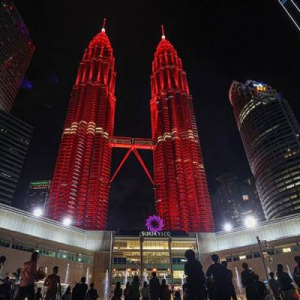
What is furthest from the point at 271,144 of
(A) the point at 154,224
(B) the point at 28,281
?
(B) the point at 28,281

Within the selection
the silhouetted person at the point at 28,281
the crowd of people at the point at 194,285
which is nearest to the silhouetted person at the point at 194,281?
the crowd of people at the point at 194,285

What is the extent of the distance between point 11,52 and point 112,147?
85376 mm

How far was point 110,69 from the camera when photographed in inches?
6575

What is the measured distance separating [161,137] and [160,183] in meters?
27.5

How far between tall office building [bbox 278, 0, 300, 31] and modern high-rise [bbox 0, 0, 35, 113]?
475 feet

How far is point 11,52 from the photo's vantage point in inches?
6127

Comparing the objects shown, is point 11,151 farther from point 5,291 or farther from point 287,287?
point 287,287

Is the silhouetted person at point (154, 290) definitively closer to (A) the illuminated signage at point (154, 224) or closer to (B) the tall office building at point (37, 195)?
(A) the illuminated signage at point (154, 224)

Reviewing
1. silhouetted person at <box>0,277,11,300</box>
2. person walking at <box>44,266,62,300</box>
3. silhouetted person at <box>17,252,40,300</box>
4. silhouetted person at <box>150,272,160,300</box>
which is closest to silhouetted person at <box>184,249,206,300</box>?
silhouetted person at <box>17,252,40,300</box>

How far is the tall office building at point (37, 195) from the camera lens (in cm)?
15362

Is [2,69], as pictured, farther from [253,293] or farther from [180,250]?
[253,293]

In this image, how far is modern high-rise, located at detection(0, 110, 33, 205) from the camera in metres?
118

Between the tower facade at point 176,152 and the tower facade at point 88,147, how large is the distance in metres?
28.2

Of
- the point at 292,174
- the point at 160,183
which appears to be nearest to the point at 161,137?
the point at 160,183
